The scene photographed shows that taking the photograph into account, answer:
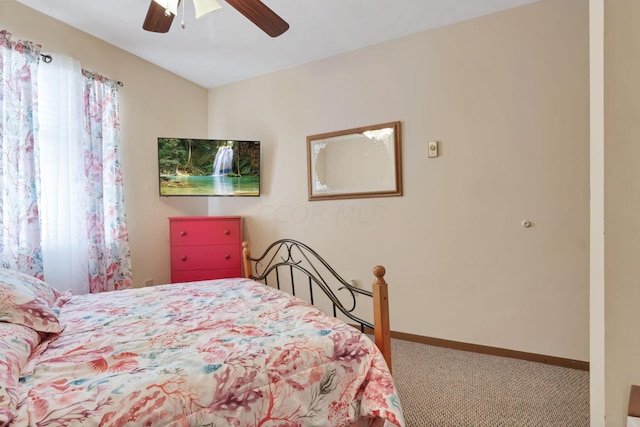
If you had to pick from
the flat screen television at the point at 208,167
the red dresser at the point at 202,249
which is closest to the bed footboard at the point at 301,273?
the red dresser at the point at 202,249

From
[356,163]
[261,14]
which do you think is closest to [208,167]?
[356,163]

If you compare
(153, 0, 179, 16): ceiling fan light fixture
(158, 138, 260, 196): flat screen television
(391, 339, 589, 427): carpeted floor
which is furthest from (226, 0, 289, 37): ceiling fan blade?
(391, 339, 589, 427): carpeted floor

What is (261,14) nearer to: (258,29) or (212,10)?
(212,10)

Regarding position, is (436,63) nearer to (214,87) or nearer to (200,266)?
(214,87)

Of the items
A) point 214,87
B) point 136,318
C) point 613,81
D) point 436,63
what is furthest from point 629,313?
point 214,87

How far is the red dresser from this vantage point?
10.5 feet

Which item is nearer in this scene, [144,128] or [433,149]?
[433,149]

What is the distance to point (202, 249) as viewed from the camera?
3.26 m

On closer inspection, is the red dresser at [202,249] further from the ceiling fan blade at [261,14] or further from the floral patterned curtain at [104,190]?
the ceiling fan blade at [261,14]

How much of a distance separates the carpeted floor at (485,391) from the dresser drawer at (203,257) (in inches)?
68.8

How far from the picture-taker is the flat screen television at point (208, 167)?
126 inches

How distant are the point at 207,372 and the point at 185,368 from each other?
0.07 meters

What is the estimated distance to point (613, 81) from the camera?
606 millimetres

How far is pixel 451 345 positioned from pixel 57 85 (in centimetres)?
351
